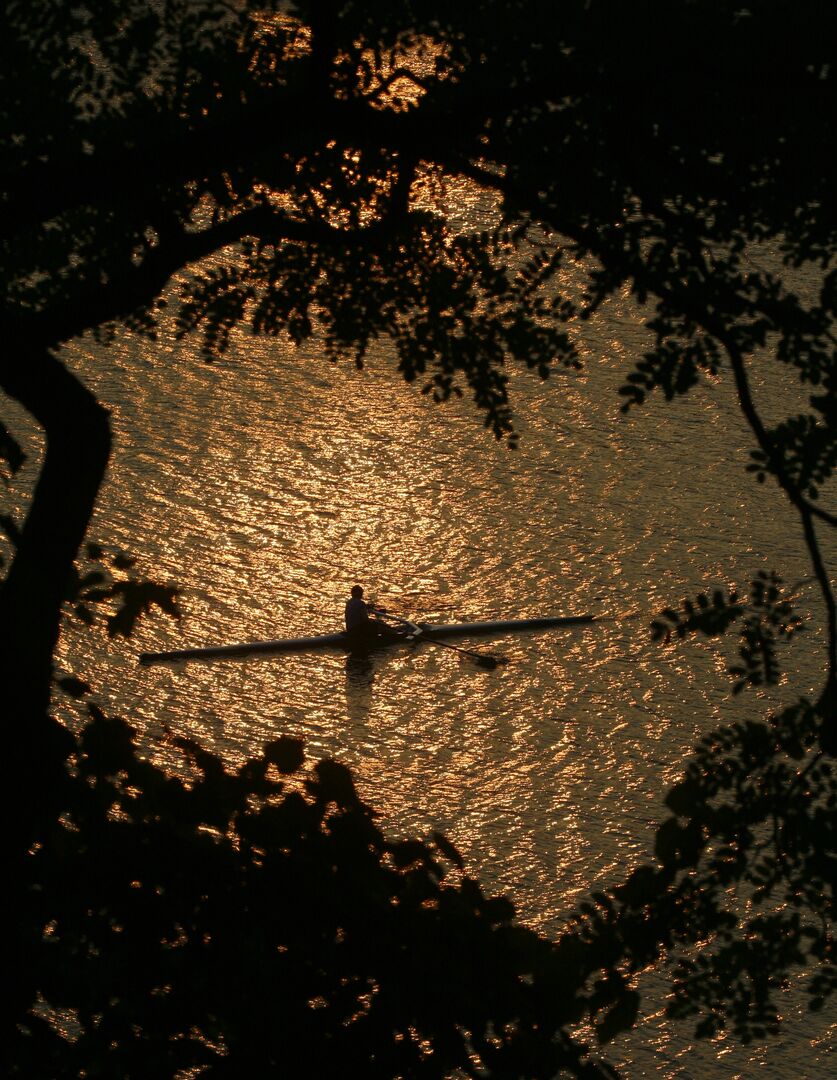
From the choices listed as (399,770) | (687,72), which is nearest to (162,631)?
(399,770)

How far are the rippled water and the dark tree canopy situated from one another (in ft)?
28.3

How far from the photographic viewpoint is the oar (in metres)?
20.9

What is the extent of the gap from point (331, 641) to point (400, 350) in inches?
481

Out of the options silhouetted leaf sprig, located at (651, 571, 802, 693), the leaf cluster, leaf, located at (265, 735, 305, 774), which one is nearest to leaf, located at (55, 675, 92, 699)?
the leaf cluster

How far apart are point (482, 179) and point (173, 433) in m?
19.3

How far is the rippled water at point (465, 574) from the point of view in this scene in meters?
18.1

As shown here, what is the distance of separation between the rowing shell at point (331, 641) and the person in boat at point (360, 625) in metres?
0.10

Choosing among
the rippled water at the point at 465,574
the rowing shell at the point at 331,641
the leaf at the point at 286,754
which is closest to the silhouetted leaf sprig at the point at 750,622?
the leaf at the point at 286,754

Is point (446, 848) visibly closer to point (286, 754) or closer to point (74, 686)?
point (286, 754)

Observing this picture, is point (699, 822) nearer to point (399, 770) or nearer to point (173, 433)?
point (399, 770)

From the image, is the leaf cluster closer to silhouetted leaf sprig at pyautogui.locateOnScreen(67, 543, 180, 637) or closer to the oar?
silhouetted leaf sprig at pyautogui.locateOnScreen(67, 543, 180, 637)

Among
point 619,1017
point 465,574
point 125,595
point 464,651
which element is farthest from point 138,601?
point 465,574

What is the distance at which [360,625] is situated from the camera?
67.7 ft

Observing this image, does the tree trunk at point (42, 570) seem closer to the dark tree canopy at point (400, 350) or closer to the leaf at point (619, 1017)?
the dark tree canopy at point (400, 350)
